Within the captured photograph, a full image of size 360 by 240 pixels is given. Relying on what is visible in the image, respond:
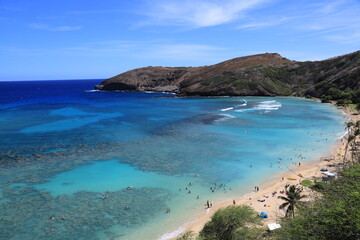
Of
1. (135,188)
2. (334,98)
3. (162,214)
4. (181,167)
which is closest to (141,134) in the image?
(181,167)

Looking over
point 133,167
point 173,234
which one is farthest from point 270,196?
point 133,167

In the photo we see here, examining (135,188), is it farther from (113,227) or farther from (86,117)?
(86,117)

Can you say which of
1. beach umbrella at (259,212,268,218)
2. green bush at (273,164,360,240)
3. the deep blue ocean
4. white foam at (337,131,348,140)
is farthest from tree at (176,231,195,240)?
white foam at (337,131,348,140)

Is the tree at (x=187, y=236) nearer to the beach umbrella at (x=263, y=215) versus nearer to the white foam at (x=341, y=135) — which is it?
the beach umbrella at (x=263, y=215)

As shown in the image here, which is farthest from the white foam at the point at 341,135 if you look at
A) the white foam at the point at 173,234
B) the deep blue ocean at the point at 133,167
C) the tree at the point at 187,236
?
the tree at the point at 187,236

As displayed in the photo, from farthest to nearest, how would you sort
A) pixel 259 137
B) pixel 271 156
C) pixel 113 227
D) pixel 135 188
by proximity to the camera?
pixel 259 137, pixel 271 156, pixel 135 188, pixel 113 227
